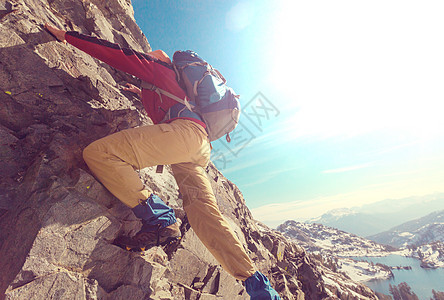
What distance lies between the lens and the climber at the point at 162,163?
4152 mm

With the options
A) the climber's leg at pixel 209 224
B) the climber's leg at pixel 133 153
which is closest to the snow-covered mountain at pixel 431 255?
the climber's leg at pixel 209 224

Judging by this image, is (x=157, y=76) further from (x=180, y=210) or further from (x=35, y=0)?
(x=35, y=0)

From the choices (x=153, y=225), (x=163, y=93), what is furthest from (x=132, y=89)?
(x=153, y=225)

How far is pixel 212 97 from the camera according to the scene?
5.10 m

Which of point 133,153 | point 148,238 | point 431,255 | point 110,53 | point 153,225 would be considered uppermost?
point 110,53

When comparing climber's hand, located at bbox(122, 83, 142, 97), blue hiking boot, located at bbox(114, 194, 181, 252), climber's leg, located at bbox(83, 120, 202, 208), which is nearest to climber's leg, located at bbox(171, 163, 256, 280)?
blue hiking boot, located at bbox(114, 194, 181, 252)

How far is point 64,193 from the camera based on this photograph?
437 cm

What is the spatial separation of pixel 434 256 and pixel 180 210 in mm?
248463

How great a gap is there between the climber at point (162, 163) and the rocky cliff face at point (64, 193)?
2.45 ft

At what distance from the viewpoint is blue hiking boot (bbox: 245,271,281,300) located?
383 cm

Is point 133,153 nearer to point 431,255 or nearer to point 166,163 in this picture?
point 166,163

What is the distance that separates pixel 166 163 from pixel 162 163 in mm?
83

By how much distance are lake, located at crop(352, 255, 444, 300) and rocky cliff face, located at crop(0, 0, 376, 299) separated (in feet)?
439

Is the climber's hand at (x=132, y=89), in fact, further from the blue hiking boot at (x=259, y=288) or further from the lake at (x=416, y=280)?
the lake at (x=416, y=280)
